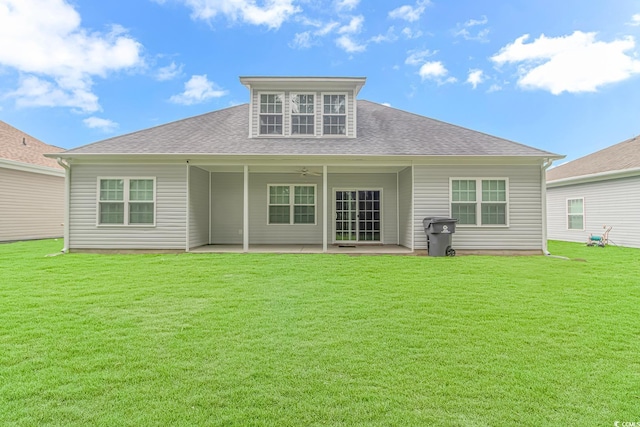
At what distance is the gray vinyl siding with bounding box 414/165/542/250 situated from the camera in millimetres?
9977

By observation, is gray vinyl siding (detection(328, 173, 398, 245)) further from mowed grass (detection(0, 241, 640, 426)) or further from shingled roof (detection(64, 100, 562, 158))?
mowed grass (detection(0, 241, 640, 426))

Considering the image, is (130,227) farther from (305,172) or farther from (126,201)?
(305,172)

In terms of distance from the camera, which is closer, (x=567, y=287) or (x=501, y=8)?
(x=567, y=287)

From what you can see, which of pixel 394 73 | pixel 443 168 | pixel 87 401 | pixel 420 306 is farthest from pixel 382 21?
pixel 87 401

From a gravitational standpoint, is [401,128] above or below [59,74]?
below

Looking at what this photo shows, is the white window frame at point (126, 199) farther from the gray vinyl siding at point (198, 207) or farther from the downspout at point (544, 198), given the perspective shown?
the downspout at point (544, 198)

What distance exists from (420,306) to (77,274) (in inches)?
260

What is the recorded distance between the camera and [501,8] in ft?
38.0

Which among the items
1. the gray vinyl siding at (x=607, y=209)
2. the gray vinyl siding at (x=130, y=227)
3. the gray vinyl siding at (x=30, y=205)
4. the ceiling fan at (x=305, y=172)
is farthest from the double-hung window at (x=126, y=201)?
the gray vinyl siding at (x=607, y=209)

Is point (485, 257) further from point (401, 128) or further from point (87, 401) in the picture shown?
point (87, 401)

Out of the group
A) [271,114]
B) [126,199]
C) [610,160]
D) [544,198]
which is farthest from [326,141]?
[610,160]

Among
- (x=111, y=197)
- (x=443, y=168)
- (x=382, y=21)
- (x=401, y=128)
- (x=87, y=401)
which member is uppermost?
(x=382, y=21)

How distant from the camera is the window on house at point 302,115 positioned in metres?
11.5

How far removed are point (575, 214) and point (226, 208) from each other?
47.7 feet
